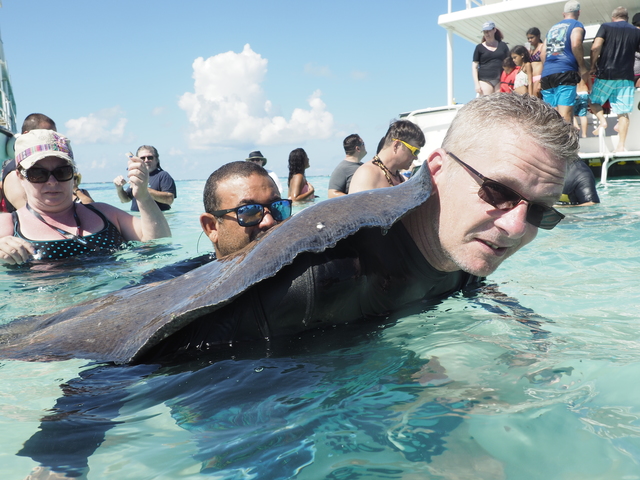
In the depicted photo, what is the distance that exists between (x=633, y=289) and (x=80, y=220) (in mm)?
4432

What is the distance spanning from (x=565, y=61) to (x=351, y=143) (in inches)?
157

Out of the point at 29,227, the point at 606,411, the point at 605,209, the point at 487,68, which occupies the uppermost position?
the point at 487,68

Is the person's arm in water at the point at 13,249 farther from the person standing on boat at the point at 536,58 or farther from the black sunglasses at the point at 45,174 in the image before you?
the person standing on boat at the point at 536,58

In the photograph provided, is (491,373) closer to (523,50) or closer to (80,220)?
(80,220)

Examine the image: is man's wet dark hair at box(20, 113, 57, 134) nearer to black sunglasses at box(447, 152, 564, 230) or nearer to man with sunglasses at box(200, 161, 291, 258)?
man with sunglasses at box(200, 161, 291, 258)

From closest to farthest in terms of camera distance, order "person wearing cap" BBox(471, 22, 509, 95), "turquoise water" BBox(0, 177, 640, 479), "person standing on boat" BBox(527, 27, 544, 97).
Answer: "turquoise water" BBox(0, 177, 640, 479)
"person standing on boat" BBox(527, 27, 544, 97)
"person wearing cap" BBox(471, 22, 509, 95)

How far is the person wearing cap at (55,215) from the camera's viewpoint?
446 cm

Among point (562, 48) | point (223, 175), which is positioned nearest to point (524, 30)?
point (562, 48)

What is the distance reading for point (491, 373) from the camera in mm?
1939

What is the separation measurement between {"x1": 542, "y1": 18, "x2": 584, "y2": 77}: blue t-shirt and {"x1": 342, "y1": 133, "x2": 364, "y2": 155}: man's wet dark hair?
3767mm

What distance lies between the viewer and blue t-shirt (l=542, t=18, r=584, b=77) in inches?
341

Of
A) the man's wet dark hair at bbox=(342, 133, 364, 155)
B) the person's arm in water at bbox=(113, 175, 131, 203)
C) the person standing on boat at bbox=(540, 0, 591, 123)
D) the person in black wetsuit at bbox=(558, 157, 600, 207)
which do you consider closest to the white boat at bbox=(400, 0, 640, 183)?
the person standing on boat at bbox=(540, 0, 591, 123)

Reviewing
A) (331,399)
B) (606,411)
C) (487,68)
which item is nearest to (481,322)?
(606,411)

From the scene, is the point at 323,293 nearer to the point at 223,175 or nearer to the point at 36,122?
the point at 223,175
